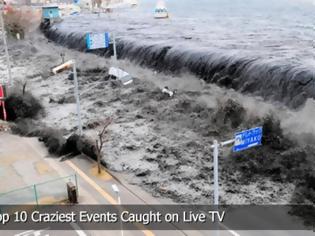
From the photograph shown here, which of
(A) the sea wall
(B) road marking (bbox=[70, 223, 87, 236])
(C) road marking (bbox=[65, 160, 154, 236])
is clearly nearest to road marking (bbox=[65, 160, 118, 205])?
(C) road marking (bbox=[65, 160, 154, 236])

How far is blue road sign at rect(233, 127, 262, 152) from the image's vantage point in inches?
421

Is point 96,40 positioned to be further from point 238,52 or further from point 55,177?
point 55,177

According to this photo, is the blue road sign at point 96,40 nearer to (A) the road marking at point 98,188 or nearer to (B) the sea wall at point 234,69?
(B) the sea wall at point 234,69

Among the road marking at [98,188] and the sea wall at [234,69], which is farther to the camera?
the sea wall at [234,69]

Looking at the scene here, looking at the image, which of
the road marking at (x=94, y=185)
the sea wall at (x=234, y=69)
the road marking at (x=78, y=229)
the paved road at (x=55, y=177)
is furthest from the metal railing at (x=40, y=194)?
the sea wall at (x=234, y=69)

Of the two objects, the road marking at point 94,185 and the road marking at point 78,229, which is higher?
the road marking at point 94,185
